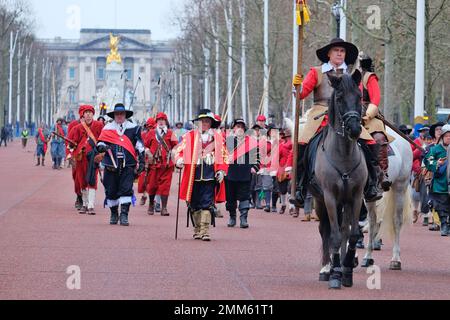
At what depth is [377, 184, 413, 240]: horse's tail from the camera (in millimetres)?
16453

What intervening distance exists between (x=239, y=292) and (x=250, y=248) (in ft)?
18.1

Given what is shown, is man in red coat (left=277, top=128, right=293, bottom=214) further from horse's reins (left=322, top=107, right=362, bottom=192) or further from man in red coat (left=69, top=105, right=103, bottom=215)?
Result: horse's reins (left=322, top=107, right=362, bottom=192)

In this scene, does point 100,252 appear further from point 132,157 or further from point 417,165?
point 417,165

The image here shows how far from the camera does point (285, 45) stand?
229 ft

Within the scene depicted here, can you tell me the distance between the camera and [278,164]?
2916 centimetres

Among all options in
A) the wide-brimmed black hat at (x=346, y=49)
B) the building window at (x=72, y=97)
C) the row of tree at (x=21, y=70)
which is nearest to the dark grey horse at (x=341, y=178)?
the wide-brimmed black hat at (x=346, y=49)

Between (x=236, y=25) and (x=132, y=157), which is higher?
(x=236, y=25)

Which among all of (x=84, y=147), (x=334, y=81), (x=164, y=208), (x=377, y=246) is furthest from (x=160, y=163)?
(x=334, y=81)

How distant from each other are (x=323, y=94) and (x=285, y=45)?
55701 millimetres

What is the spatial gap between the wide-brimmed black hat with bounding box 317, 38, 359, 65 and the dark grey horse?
0.86m

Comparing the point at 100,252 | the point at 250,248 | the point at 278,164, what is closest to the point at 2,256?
the point at 100,252

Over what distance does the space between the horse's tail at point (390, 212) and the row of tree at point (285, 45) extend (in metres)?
15.1

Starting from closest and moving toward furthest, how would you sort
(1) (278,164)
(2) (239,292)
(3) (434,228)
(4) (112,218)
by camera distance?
(2) (239,292)
(4) (112,218)
(3) (434,228)
(1) (278,164)
